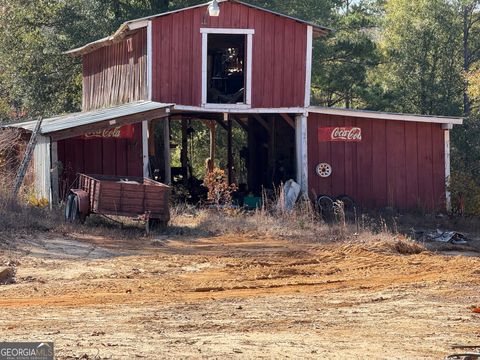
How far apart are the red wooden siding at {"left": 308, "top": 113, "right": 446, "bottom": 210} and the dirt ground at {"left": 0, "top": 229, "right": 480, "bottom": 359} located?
Result: 25.5 ft

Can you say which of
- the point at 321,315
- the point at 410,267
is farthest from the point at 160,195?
the point at 321,315

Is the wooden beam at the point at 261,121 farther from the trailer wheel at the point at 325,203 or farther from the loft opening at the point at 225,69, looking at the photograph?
the trailer wheel at the point at 325,203

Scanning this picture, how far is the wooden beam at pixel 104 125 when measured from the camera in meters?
22.5

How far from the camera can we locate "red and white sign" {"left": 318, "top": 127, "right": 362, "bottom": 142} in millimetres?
27422

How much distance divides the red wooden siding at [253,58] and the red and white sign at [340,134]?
1.11 meters

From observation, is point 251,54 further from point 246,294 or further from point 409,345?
point 409,345

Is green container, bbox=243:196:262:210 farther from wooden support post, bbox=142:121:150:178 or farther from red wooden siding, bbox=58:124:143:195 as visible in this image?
red wooden siding, bbox=58:124:143:195

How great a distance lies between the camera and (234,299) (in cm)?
1290

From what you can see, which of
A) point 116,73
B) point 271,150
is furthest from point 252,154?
point 116,73

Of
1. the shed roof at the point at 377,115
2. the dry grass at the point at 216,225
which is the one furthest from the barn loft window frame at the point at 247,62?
the dry grass at the point at 216,225

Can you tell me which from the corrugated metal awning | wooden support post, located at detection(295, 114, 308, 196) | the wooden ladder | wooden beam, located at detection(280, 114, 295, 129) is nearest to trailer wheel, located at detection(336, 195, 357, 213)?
wooden support post, located at detection(295, 114, 308, 196)

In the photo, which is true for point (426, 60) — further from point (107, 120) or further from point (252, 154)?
point (107, 120)

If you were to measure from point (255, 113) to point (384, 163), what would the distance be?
4.10 m

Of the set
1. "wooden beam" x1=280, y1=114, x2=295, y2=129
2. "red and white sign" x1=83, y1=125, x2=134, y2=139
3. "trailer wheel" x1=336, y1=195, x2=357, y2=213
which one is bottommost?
"trailer wheel" x1=336, y1=195, x2=357, y2=213
